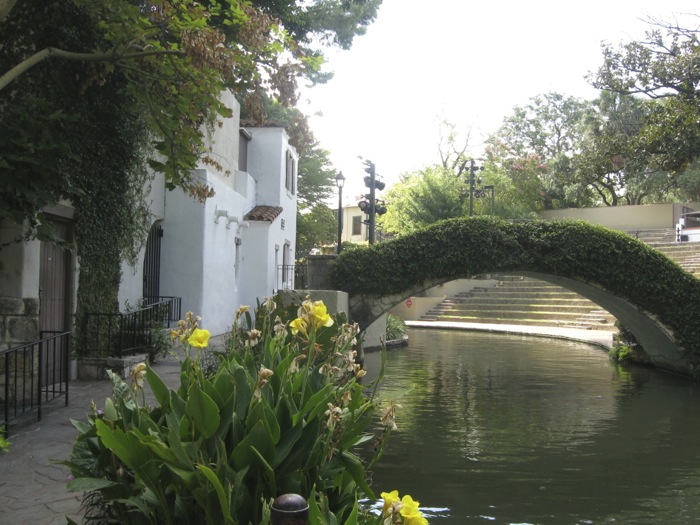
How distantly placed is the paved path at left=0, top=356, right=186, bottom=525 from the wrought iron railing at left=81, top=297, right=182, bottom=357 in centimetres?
180

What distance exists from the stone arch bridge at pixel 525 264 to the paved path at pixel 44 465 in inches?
245

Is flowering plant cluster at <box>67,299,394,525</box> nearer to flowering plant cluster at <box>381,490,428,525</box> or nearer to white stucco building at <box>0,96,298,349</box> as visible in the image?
flowering plant cluster at <box>381,490,428,525</box>

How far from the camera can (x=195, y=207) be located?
13.4m

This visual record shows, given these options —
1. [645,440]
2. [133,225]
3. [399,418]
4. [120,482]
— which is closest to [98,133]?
[133,225]

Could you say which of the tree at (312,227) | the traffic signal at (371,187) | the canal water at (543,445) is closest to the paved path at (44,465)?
the canal water at (543,445)

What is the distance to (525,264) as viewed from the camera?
13836 mm

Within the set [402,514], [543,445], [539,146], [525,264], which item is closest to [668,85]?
[525,264]

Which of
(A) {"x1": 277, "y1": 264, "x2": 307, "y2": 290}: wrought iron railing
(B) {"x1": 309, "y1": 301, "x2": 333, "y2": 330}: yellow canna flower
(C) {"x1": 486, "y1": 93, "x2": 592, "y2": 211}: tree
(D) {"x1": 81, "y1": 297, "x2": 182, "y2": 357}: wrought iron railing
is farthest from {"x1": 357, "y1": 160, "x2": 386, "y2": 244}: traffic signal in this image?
(C) {"x1": 486, "y1": 93, "x2": 592, "y2": 211}: tree

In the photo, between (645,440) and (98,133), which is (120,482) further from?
(645,440)

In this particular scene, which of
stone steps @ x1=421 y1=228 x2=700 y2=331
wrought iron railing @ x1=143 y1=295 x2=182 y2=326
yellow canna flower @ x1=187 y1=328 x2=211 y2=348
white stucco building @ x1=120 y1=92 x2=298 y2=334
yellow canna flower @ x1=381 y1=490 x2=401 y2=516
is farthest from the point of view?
stone steps @ x1=421 y1=228 x2=700 y2=331

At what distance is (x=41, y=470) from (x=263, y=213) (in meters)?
13.4

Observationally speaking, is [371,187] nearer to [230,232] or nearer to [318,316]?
[230,232]

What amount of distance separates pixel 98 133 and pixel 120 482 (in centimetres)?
729

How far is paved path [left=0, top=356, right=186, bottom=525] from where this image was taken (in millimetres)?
3865
